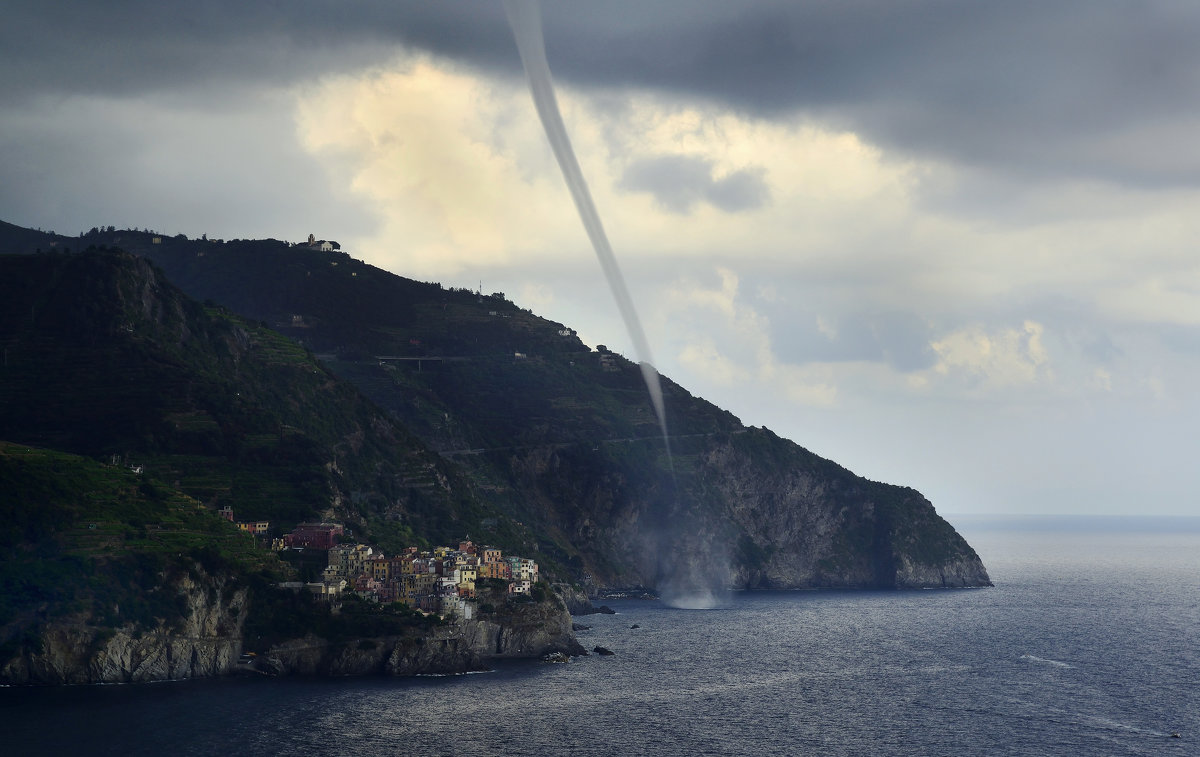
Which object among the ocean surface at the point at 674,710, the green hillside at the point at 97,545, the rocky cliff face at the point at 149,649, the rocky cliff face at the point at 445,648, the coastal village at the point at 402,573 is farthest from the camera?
the coastal village at the point at 402,573

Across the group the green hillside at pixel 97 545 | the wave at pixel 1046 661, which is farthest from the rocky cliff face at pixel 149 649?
the wave at pixel 1046 661

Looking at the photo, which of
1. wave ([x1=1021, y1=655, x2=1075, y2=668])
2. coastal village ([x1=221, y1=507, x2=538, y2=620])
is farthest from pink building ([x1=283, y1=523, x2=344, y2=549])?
wave ([x1=1021, y1=655, x2=1075, y2=668])

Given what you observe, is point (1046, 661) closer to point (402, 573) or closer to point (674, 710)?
point (674, 710)

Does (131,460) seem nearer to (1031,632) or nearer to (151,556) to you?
(151,556)

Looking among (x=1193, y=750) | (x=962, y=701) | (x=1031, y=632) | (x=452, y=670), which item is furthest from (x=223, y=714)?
(x=1031, y=632)

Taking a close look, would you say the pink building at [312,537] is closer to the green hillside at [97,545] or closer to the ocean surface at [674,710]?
the green hillside at [97,545]

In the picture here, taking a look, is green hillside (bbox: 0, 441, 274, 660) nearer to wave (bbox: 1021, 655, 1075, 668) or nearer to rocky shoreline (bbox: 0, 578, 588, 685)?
rocky shoreline (bbox: 0, 578, 588, 685)

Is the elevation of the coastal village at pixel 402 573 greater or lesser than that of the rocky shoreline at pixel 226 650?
greater
